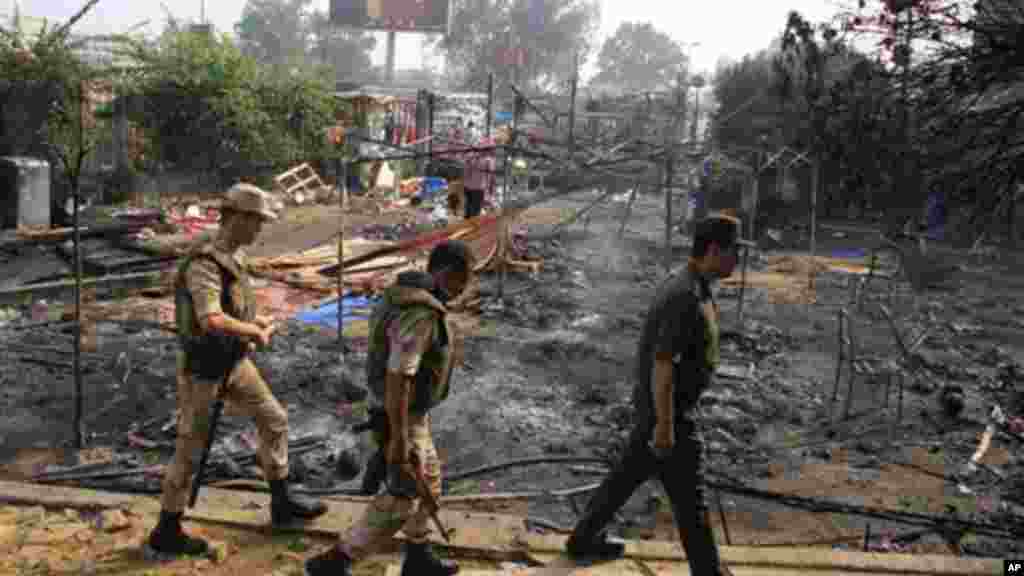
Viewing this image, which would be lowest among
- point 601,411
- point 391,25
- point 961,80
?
point 601,411

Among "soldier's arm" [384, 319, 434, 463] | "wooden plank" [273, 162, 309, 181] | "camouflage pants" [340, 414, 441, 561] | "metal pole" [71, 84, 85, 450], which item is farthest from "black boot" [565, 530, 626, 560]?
"wooden plank" [273, 162, 309, 181]

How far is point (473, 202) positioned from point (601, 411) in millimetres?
9441

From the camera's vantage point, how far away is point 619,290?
1354 centimetres

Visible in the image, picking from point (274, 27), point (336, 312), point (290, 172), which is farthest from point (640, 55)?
point (336, 312)

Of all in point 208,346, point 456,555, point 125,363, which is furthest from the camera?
point 125,363

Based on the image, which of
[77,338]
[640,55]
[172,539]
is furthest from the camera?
[640,55]

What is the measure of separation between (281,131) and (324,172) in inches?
76.0

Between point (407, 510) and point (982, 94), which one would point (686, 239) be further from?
point (407, 510)

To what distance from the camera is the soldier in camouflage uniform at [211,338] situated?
414 cm

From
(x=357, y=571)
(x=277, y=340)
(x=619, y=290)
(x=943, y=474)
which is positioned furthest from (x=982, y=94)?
(x=619, y=290)

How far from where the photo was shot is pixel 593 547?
14.9 ft

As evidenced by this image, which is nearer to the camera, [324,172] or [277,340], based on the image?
[277,340]

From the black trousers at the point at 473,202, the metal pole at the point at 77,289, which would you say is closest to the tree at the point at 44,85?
the black trousers at the point at 473,202

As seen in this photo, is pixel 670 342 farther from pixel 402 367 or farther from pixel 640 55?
pixel 640 55
